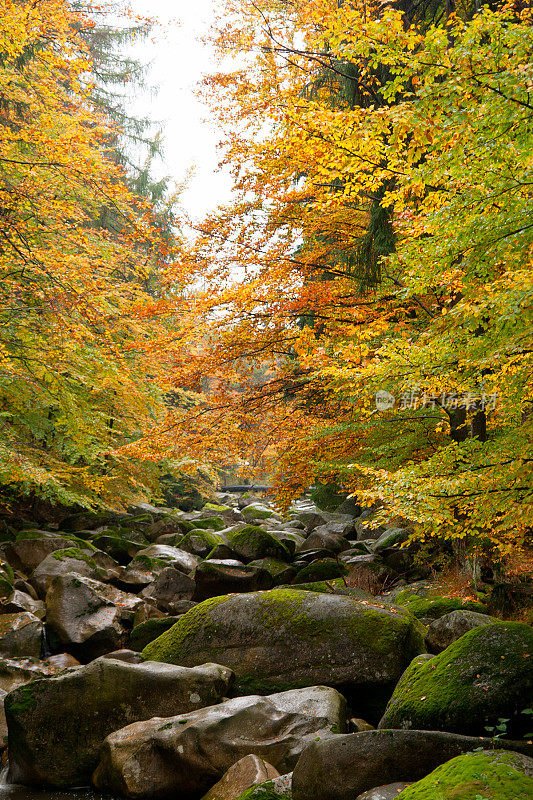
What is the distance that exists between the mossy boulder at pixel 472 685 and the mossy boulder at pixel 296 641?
3.25ft

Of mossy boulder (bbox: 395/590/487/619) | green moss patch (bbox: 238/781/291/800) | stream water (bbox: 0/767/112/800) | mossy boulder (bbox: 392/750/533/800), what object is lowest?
stream water (bbox: 0/767/112/800)

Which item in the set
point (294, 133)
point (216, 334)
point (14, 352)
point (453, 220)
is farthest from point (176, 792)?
point (14, 352)

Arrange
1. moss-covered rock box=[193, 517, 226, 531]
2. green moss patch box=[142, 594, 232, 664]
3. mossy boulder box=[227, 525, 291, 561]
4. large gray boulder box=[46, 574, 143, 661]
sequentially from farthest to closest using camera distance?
moss-covered rock box=[193, 517, 226, 531], mossy boulder box=[227, 525, 291, 561], large gray boulder box=[46, 574, 143, 661], green moss patch box=[142, 594, 232, 664]

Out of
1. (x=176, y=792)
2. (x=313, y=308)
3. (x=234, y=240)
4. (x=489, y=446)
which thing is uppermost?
(x=234, y=240)

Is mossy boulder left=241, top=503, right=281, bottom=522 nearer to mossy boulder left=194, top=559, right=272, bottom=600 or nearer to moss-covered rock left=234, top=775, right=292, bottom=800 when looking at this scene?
mossy boulder left=194, top=559, right=272, bottom=600

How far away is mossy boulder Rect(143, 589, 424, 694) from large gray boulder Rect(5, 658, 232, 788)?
1.75 feet

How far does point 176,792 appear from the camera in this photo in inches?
183

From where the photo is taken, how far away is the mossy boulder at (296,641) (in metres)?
5.59

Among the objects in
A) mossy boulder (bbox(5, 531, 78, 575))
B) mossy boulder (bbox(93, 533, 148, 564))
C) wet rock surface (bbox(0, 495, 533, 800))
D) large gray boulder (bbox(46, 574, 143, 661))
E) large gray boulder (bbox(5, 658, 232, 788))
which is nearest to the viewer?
wet rock surface (bbox(0, 495, 533, 800))

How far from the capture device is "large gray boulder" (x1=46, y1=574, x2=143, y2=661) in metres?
7.52

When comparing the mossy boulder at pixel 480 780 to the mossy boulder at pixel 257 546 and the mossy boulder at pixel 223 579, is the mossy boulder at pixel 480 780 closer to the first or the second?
the mossy boulder at pixel 223 579

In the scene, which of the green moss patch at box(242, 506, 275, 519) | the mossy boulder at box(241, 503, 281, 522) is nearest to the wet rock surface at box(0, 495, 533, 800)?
the mossy boulder at box(241, 503, 281, 522)

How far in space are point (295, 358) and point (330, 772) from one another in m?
7.33

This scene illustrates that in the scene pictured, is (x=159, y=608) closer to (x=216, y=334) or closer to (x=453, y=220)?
(x=216, y=334)
